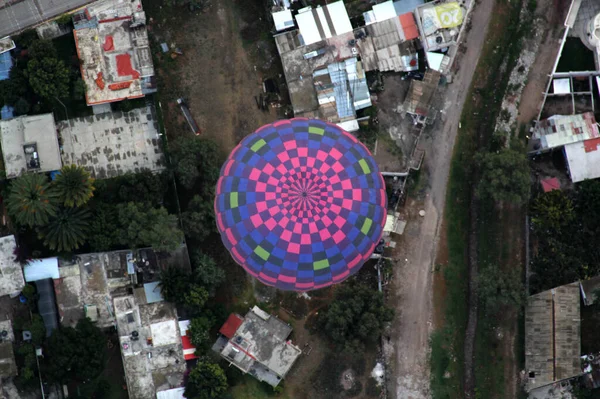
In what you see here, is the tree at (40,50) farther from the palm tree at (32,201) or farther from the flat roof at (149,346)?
the flat roof at (149,346)

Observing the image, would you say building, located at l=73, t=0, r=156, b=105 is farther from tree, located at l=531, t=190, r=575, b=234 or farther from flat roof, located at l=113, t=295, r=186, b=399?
tree, located at l=531, t=190, r=575, b=234

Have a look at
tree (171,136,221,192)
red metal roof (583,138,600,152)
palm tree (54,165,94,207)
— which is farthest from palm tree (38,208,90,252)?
red metal roof (583,138,600,152)

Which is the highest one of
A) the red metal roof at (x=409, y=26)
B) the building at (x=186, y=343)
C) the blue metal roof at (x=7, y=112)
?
the red metal roof at (x=409, y=26)

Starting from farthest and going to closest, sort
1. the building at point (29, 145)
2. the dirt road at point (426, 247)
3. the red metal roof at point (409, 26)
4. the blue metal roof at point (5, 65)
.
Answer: the red metal roof at point (409, 26) → the dirt road at point (426, 247) → the blue metal roof at point (5, 65) → the building at point (29, 145)

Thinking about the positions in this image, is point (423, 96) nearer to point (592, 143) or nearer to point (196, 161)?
point (592, 143)

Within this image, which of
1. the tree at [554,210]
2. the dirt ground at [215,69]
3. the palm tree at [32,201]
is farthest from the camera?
the dirt ground at [215,69]

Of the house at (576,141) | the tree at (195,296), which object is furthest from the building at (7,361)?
the house at (576,141)
